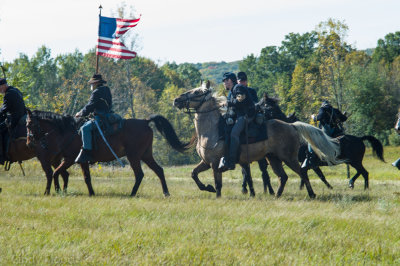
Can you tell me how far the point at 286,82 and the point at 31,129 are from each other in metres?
72.0

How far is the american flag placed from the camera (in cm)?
1589

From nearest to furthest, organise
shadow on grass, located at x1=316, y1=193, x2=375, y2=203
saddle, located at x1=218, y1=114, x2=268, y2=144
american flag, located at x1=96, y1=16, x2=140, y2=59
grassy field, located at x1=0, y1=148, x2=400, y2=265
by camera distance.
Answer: grassy field, located at x1=0, y1=148, x2=400, y2=265
shadow on grass, located at x1=316, y1=193, x2=375, y2=203
saddle, located at x1=218, y1=114, x2=268, y2=144
american flag, located at x1=96, y1=16, x2=140, y2=59

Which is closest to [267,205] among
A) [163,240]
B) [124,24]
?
[163,240]

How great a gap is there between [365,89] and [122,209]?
6160 centimetres

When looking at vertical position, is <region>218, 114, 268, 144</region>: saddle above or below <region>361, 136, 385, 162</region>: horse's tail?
above

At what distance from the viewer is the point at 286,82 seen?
8175 cm

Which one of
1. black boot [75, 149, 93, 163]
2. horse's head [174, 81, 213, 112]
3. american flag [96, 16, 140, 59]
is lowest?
black boot [75, 149, 93, 163]

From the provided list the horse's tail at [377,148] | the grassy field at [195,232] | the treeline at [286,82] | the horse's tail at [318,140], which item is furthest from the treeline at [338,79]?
the grassy field at [195,232]

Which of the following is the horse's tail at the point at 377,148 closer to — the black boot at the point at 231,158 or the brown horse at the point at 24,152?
the black boot at the point at 231,158

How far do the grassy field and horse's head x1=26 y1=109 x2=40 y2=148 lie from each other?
5.92 feet

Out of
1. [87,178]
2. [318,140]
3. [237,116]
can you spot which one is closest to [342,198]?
[318,140]

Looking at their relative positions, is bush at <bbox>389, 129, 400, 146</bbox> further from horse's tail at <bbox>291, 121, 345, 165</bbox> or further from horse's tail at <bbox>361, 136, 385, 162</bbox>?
horse's tail at <bbox>291, 121, 345, 165</bbox>

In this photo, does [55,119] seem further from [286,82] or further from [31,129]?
[286,82]

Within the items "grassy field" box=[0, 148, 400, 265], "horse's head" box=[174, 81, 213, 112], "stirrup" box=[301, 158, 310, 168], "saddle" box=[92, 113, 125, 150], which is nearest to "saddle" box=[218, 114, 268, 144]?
"horse's head" box=[174, 81, 213, 112]
